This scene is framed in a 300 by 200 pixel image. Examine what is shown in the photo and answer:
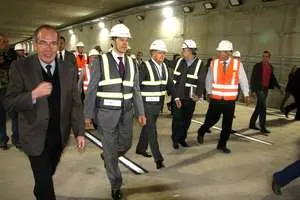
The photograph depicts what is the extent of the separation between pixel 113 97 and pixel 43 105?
1.18 meters

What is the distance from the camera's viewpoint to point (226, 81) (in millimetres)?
5836

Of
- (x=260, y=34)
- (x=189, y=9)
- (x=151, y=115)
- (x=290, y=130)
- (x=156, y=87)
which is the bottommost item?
(x=290, y=130)

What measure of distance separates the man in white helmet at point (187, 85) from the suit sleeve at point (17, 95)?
3.57 metres

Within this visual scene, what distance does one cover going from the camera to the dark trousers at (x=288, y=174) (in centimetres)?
392

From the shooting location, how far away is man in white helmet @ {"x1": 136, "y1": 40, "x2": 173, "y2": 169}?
193 inches

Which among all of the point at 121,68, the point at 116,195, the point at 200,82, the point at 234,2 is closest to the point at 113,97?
the point at 121,68

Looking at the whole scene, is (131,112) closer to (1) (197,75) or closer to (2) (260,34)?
(1) (197,75)

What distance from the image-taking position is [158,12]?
17.2 metres

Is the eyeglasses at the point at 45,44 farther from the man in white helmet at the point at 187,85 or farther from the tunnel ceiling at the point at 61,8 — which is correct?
the tunnel ceiling at the point at 61,8

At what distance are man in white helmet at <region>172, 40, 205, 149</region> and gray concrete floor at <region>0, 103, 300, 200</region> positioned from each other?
0.49 m

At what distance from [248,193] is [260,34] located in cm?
870

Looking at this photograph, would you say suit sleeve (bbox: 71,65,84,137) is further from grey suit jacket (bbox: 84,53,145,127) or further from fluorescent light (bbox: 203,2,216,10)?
fluorescent light (bbox: 203,2,216,10)

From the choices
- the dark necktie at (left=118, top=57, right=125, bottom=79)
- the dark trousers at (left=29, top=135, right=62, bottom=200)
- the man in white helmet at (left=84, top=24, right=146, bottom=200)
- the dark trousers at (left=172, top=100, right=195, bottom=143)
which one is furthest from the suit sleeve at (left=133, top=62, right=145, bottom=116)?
the dark trousers at (left=172, top=100, right=195, bottom=143)

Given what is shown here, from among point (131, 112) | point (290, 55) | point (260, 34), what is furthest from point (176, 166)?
Result: point (260, 34)
